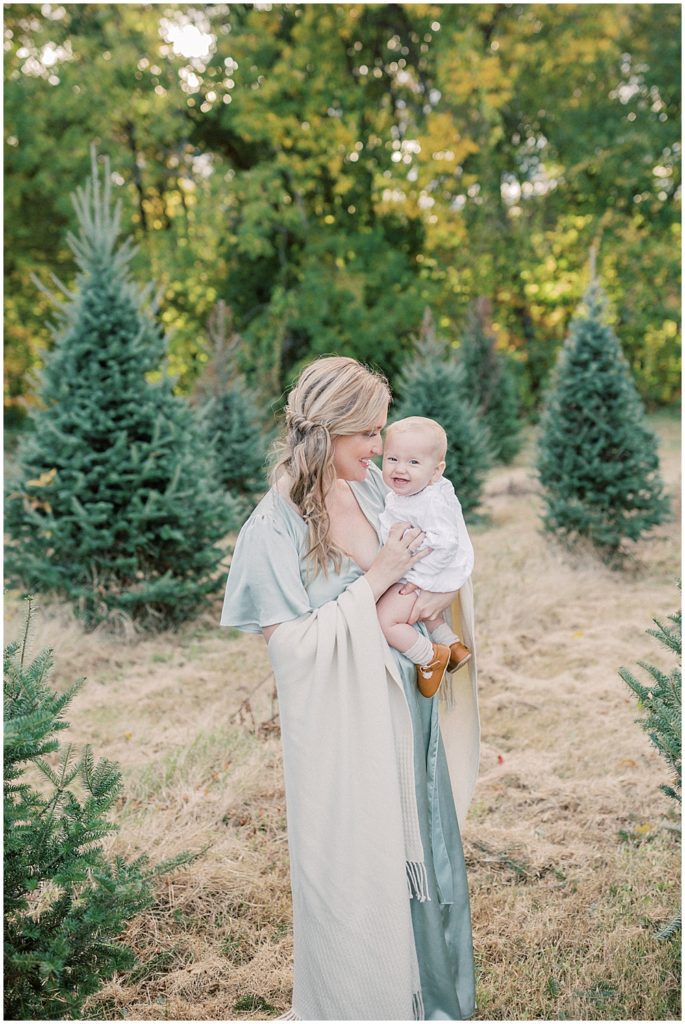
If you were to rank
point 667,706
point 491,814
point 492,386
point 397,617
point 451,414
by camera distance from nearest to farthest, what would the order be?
point 397,617 → point 667,706 → point 491,814 → point 451,414 → point 492,386

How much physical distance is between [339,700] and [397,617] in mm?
286

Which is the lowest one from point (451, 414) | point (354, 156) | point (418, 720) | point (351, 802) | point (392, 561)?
point (351, 802)

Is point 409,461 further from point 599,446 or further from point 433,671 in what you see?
point 599,446

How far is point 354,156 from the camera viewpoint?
20.2 meters

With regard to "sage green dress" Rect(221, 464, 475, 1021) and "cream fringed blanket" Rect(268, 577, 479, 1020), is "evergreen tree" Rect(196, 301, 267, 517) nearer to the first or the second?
"sage green dress" Rect(221, 464, 475, 1021)

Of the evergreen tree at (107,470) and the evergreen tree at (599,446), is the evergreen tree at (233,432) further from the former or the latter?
the evergreen tree at (599,446)

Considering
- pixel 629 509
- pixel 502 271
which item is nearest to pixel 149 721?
pixel 629 509

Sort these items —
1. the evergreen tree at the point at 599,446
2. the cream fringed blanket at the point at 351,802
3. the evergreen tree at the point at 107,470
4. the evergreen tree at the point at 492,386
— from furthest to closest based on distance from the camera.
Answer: the evergreen tree at the point at 492,386, the evergreen tree at the point at 599,446, the evergreen tree at the point at 107,470, the cream fringed blanket at the point at 351,802

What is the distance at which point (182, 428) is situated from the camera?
22.8 feet

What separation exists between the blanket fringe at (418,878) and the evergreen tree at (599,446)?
6.23 meters

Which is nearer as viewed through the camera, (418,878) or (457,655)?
(418,878)

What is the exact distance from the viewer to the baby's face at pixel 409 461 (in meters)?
2.51

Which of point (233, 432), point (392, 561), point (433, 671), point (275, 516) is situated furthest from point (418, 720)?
point (233, 432)

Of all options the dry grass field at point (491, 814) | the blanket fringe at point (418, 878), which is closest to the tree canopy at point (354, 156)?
the dry grass field at point (491, 814)
